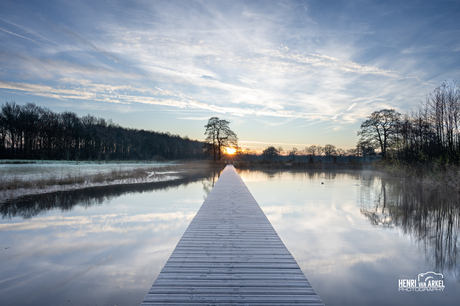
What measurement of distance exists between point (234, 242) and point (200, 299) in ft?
5.11

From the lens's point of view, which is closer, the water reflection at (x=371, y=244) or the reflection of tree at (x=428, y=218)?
the water reflection at (x=371, y=244)

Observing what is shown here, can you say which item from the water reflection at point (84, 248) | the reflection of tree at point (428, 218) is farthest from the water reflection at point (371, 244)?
the water reflection at point (84, 248)

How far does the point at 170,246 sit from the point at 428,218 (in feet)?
25.6

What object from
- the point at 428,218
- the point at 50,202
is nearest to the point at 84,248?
the point at 50,202

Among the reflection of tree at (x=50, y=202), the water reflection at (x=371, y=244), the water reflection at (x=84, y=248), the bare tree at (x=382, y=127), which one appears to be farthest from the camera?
the bare tree at (x=382, y=127)

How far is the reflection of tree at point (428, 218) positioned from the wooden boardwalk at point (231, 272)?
3.21 m

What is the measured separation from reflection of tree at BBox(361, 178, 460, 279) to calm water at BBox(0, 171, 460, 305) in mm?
27

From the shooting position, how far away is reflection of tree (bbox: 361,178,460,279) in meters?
4.64

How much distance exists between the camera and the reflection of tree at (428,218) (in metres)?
4.64

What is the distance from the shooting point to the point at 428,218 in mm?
7191

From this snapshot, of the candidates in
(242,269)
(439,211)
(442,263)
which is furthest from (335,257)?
(439,211)

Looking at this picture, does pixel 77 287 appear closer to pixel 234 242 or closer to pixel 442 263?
pixel 234 242

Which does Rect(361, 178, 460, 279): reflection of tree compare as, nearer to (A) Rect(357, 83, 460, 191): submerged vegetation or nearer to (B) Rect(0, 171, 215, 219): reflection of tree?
(A) Rect(357, 83, 460, 191): submerged vegetation

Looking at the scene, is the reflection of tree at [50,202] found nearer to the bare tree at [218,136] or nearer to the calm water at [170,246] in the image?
the calm water at [170,246]
